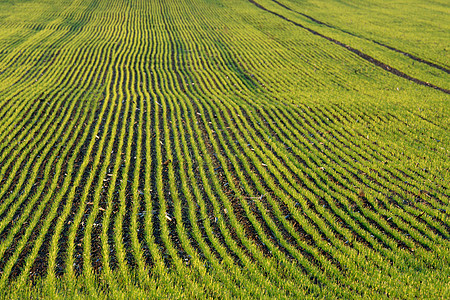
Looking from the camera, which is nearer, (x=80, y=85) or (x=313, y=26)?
(x=80, y=85)

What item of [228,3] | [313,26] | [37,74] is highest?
[228,3]

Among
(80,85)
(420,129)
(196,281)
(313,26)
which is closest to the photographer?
(196,281)

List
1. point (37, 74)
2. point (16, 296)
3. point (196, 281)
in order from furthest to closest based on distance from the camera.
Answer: point (37, 74) → point (196, 281) → point (16, 296)

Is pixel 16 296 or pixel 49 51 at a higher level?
pixel 49 51

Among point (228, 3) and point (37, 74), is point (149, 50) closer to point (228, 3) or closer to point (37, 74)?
point (37, 74)

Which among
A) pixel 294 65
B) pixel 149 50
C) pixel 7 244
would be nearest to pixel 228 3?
pixel 149 50

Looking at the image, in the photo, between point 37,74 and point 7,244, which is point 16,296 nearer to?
point 7,244

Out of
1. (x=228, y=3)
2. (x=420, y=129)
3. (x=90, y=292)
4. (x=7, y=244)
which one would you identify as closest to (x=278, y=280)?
(x=90, y=292)
